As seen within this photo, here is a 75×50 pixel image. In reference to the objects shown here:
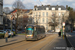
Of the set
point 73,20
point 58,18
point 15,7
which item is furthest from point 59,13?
point 15,7

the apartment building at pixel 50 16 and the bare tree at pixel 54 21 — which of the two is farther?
the apartment building at pixel 50 16

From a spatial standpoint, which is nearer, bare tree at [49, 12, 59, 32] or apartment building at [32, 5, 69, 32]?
bare tree at [49, 12, 59, 32]

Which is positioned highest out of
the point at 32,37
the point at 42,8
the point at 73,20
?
the point at 42,8

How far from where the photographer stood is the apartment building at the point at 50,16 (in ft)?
292

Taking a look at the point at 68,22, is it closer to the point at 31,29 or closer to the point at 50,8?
the point at 50,8

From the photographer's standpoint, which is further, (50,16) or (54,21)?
(50,16)

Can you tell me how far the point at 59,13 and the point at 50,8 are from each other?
22.2 ft

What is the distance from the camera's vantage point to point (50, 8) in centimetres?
9431

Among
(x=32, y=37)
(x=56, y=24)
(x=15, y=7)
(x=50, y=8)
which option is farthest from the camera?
(x=50, y=8)

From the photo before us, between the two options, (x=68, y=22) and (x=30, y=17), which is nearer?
(x=68, y=22)

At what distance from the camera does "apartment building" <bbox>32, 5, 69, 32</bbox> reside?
89062 millimetres

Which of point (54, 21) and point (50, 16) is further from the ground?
point (50, 16)

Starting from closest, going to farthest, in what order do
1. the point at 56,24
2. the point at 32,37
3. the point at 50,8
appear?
the point at 32,37, the point at 56,24, the point at 50,8

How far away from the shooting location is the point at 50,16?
91.2m
